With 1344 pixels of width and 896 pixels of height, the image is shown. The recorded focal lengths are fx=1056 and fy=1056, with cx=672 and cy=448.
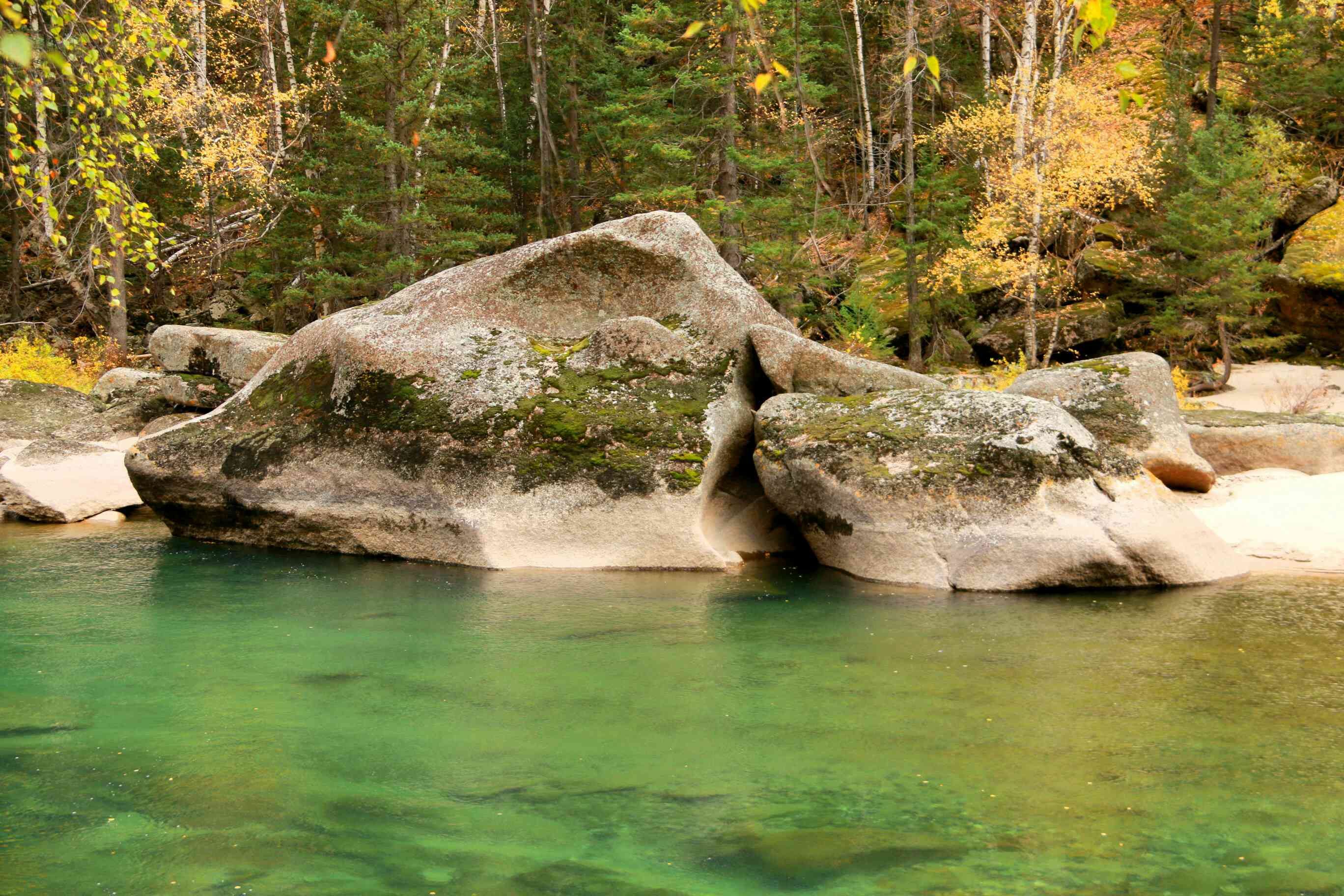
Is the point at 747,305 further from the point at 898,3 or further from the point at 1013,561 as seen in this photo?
the point at 898,3

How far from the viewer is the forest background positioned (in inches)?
887

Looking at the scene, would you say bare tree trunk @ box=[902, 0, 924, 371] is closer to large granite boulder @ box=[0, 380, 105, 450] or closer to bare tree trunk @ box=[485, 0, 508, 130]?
bare tree trunk @ box=[485, 0, 508, 130]

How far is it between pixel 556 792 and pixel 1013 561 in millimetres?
5779

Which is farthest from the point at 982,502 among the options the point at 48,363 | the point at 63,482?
the point at 48,363

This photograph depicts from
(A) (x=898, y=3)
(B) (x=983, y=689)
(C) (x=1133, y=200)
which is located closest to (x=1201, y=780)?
(B) (x=983, y=689)

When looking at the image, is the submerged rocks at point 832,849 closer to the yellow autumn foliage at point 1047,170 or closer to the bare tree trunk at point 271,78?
the yellow autumn foliage at point 1047,170

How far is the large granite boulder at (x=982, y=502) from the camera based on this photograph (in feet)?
31.4

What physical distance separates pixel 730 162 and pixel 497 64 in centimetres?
1089

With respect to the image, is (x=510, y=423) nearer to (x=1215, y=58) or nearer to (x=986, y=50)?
(x=986, y=50)

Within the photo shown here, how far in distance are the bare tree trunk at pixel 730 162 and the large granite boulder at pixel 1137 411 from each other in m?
13.2

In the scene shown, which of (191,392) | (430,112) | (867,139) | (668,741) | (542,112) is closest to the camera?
(668,741)

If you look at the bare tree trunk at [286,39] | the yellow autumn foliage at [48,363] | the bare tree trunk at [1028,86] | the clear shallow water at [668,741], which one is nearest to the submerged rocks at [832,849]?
the clear shallow water at [668,741]

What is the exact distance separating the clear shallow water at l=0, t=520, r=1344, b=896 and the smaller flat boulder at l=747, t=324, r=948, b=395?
122 inches

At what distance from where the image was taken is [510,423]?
11211 mm
